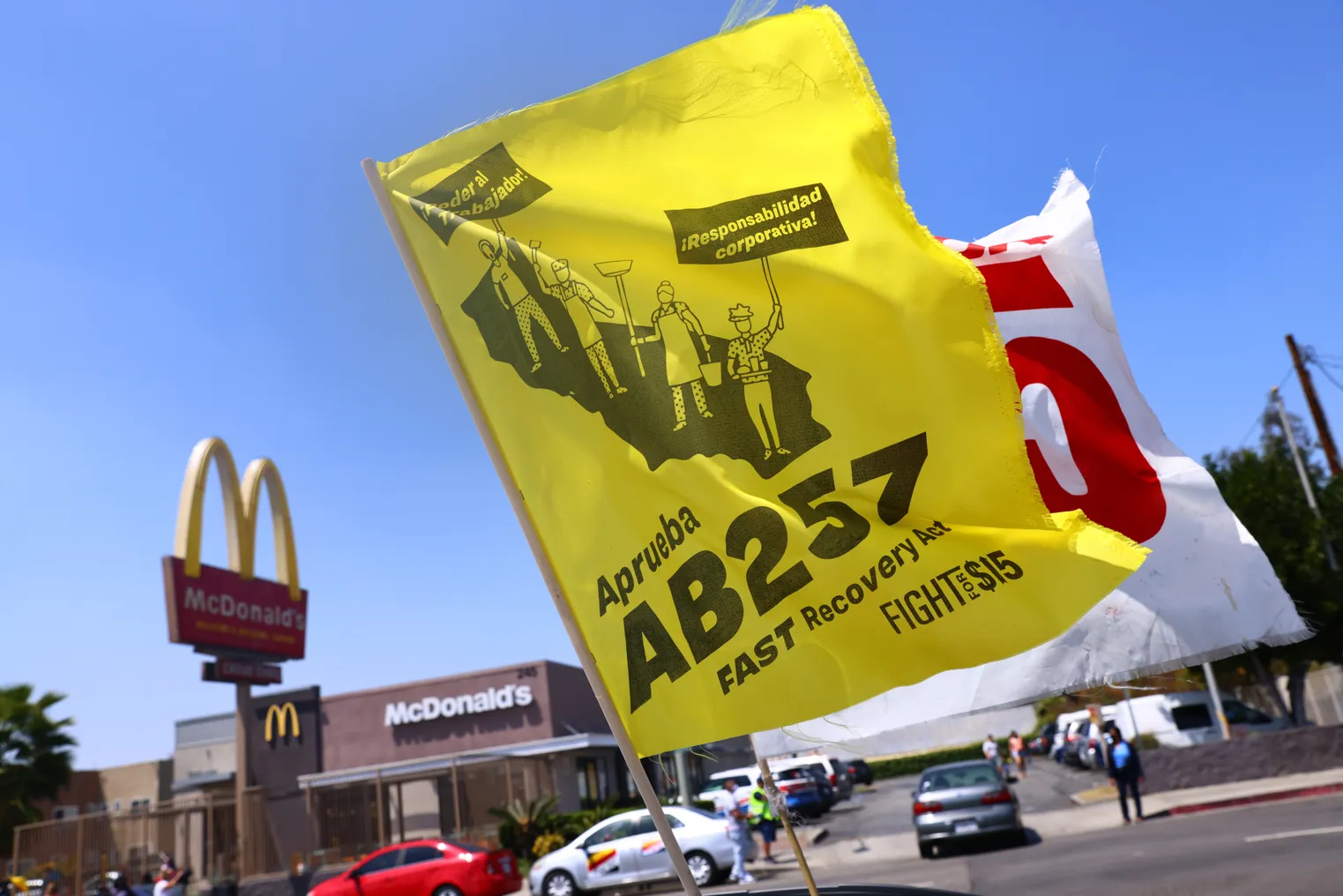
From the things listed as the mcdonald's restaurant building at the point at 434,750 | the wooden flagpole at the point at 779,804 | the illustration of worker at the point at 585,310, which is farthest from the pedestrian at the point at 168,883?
the illustration of worker at the point at 585,310

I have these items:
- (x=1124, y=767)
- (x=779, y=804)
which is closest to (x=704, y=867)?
(x=1124, y=767)

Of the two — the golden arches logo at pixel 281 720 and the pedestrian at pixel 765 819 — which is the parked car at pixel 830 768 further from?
the golden arches logo at pixel 281 720

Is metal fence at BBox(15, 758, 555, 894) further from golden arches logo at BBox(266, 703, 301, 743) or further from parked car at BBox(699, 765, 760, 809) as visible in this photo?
golden arches logo at BBox(266, 703, 301, 743)

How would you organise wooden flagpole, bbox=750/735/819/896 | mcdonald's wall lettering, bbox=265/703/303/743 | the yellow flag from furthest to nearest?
mcdonald's wall lettering, bbox=265/703/303/743
wooden flagpole, bbox=750/735/819/896
the yellow flag

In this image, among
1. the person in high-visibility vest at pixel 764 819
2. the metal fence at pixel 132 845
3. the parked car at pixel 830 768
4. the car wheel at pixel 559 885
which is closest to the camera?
the car wheel at pixel 559 885

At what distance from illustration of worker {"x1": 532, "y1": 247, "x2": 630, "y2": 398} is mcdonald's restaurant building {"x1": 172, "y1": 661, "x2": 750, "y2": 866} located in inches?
1147

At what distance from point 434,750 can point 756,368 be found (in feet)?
117

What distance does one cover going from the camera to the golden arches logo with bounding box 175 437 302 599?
89.1 feet

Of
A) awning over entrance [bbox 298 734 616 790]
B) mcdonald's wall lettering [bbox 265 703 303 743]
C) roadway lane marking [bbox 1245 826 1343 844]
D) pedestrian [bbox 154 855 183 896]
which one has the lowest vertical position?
roadway lane marking [bbox 1245 826 1343 844]

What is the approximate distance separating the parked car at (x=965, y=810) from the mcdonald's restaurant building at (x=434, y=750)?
13958mm

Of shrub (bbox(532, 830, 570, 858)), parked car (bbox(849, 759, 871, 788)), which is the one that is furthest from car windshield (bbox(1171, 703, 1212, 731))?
parked car (bbox(849, 759, 871, 788))

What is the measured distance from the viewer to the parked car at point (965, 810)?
55.9 feet

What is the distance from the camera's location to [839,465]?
2787mm

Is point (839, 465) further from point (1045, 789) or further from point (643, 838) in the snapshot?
point (1045, 789)
